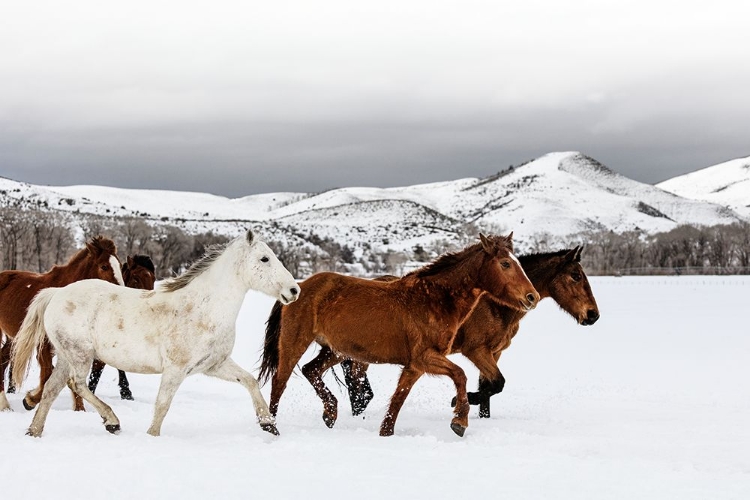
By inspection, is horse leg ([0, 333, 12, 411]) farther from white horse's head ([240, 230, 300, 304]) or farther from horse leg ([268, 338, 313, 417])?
white horse's head ([240, 230, 300, 304])

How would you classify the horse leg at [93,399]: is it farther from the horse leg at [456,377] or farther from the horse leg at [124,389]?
the horse leg at [124,389]

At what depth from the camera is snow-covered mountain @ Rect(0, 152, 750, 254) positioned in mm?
112188

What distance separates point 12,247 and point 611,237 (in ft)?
224

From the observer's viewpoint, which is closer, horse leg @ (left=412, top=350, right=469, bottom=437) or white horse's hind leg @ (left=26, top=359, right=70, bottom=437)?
white horse's hind leg @ (left=26, top=359, right=70, bottom=437)

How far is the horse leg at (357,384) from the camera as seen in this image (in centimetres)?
850

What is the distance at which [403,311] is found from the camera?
705cm

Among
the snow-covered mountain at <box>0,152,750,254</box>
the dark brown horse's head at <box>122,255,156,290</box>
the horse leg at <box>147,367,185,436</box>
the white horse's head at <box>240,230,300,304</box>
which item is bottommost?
the horse leg at <box>147,367,185,436</box>

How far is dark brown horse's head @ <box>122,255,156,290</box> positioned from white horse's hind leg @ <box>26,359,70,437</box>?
4.19m

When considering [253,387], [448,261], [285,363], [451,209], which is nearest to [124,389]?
[285,363]

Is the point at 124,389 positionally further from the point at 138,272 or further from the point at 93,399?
the point at 93,399

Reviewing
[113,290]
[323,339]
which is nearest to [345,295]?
[323,339]

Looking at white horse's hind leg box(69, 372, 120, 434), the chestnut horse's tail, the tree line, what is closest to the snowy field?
white horse's hind leg box(69, 372, 120, 434)

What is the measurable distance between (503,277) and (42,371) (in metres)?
5.00

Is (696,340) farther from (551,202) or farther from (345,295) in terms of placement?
(551,202)
